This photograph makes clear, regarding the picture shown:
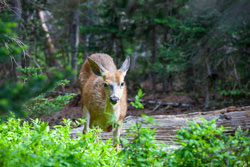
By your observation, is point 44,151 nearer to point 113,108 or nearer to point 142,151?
point 142,151

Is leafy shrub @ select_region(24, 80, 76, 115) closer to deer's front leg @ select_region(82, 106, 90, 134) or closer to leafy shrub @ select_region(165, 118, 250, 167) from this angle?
deer's front leg @ select_region(82, 106, 90, 134)

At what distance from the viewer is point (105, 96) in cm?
654

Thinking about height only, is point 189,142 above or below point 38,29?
below

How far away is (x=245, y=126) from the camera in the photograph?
655 cm

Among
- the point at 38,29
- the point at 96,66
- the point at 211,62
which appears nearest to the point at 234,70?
the point at 211,62

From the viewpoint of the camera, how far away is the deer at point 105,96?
5969mm

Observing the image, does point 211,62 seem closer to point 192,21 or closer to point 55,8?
point 192,21

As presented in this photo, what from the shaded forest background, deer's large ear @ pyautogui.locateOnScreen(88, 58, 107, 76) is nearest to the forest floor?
the shaded forest background

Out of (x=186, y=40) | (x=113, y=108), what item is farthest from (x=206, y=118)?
(x=186, y=40)

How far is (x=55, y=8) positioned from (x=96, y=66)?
18.2 feet

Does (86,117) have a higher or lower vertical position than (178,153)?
lower

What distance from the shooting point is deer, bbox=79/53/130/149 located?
19.6 ft

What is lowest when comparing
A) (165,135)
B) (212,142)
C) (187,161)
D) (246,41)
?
(165,135)

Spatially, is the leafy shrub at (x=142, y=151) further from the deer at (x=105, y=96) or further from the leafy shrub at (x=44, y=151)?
the deer at (x=105, y=96)
